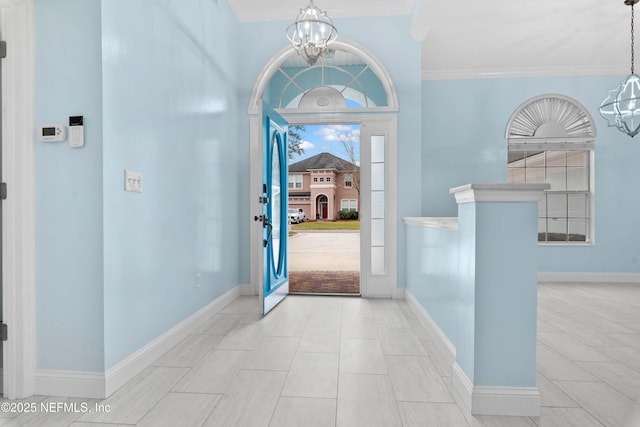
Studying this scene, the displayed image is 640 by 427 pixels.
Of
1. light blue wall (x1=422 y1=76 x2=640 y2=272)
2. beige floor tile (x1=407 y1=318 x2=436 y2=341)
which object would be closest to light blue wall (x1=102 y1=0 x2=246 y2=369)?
beige floor tile (x1=407 y1=318 x2=436 y2=341)

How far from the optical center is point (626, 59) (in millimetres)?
5281

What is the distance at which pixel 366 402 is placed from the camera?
1991mm

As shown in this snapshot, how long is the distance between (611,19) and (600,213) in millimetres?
2709

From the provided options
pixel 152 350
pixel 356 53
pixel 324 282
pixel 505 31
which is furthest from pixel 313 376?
pixel 505 31

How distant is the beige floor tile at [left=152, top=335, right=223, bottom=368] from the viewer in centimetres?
254

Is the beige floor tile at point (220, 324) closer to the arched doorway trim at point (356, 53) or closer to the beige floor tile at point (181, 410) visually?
the beige floor tile at point (181, 410)

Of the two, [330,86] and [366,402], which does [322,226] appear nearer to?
[330,86]

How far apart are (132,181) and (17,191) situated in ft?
1.90

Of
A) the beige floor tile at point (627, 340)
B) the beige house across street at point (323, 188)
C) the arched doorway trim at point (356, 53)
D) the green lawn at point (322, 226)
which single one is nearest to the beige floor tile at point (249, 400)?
the beige floor tile at point (627, 340)

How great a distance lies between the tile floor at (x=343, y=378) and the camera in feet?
6.02

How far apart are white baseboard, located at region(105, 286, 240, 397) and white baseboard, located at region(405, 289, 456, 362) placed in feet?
6.72

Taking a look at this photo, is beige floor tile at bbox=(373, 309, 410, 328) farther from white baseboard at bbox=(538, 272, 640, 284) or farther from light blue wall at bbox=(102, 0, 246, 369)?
white baseboard at bbox=(538, 272, 640, 284)

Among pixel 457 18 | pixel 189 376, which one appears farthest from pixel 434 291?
pixel 457 18

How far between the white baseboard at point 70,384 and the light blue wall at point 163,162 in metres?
0.12
